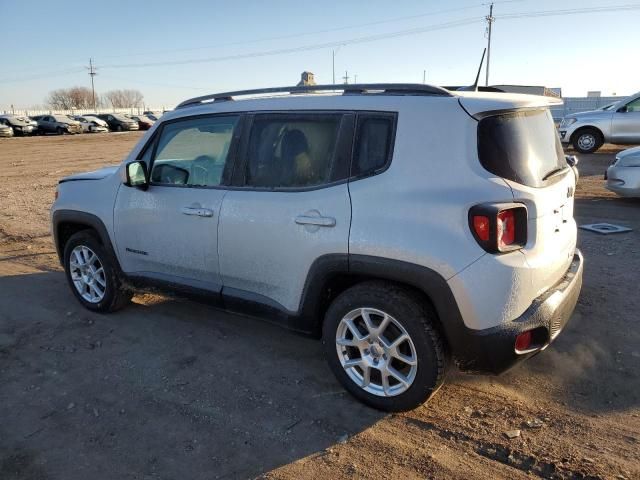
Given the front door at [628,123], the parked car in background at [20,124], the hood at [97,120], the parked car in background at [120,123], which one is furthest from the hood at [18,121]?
the front door at [628,123]

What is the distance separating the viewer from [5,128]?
3631 cm

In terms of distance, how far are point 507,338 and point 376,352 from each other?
762 mm

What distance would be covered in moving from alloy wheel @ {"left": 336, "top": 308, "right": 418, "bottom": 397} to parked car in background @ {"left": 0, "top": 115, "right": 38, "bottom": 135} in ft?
138

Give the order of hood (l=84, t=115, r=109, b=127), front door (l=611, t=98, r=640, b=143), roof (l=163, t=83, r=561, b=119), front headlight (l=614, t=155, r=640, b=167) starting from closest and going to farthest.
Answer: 1. roof (l=163, t=83, r=561, b=119)
2. front headlight (l=614, t=155, r=640, b=167)
3. front door (l=611, t=98, r=640, b=143)
4. hood (l=84, t=115, r=109, b=127)

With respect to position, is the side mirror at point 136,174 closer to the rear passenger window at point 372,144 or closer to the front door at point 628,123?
the rear passenger window at point 372,144

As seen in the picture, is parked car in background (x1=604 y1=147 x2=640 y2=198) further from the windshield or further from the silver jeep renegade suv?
the windshield

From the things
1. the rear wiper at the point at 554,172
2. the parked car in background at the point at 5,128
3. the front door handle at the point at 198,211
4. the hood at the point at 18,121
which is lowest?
the front door handle at the point at 198,211

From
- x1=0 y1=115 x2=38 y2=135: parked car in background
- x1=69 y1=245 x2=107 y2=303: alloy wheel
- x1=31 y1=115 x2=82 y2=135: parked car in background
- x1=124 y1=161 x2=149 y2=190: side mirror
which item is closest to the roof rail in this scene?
x1=124 y1=161 x2=149 y2=190: side mirror

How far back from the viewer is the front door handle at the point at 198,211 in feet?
12.1

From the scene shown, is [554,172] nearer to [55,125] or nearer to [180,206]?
[180,206]

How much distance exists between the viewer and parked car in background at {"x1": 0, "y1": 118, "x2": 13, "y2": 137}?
36094mm

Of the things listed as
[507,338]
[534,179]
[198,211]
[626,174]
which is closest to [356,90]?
[534,179]

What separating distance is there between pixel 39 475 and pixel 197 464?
0.81m

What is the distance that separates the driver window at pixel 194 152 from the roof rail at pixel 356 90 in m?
0.21
